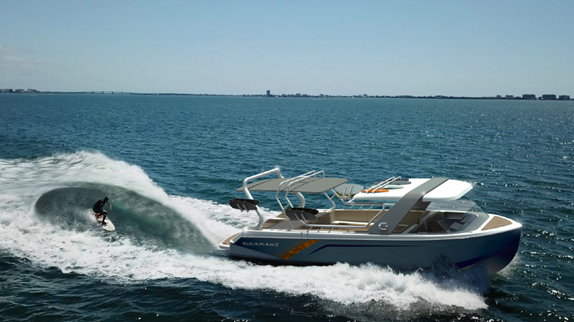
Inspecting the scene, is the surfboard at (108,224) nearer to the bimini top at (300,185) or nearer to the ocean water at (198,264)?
the ocean water at (198,264)

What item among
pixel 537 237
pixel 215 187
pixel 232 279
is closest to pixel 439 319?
pixel 232 279

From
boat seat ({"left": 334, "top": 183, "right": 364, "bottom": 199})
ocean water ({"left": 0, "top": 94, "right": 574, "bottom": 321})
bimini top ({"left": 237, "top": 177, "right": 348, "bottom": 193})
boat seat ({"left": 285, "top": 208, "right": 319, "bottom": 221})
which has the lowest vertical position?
ocean water ({"left": 0, "top": 94, "right": 574, "bottom": 321})

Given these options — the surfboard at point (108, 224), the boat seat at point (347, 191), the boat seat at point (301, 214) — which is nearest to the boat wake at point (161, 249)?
the surfboard at point (108, 224)

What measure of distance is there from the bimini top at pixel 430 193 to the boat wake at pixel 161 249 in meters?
2.03

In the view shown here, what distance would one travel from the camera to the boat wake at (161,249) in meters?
11.6

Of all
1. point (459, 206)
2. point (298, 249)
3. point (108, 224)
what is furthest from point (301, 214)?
point (108, 224)

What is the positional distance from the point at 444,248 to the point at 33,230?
13.6m

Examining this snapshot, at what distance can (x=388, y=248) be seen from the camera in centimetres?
1252

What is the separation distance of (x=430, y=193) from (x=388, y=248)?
6.54 ft

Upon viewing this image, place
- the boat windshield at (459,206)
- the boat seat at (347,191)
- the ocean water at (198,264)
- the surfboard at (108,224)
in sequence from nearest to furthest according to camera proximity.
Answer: the ocean water at (198,264)
the boat windshield at (459,206)
the boat seat at (347,191)
the surfboard at (108,224)

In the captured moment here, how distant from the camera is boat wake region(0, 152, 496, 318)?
38.2ft

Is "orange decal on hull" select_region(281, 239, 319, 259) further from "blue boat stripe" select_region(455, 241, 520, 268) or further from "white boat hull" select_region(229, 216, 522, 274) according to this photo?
"blue boat stripe" select_region(455, 241, 520, 268)

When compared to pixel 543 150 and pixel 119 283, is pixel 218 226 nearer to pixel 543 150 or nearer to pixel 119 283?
pixel 119 283

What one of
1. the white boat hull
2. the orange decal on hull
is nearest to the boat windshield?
the white boat hull
